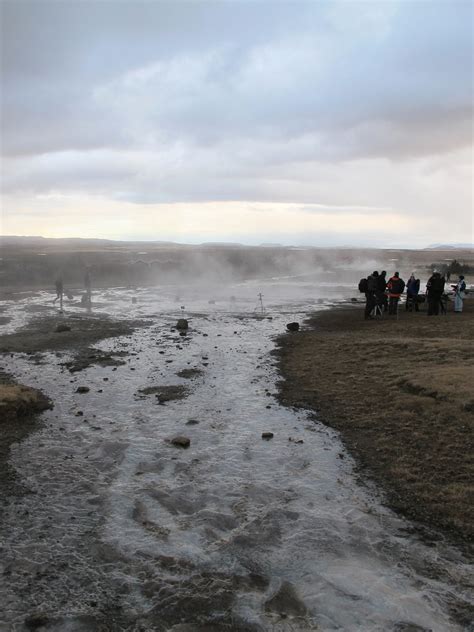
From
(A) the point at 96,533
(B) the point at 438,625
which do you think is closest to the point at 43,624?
A: (A) the point at 96,533

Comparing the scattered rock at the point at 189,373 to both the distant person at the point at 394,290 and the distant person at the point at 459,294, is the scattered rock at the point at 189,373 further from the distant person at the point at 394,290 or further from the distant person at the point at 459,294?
the distant person at the point at 459,294

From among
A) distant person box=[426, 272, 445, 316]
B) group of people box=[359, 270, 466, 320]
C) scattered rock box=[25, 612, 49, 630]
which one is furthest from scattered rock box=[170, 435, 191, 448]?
distant person box=[426, 272, 445, 316]

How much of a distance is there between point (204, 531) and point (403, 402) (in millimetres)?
6905

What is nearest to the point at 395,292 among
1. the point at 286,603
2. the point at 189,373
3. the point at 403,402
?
the point at 189,373

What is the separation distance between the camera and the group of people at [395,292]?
25.4 metres

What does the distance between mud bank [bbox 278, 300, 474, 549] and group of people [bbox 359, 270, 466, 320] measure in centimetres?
316

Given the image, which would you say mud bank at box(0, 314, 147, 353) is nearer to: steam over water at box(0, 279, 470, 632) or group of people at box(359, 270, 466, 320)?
steam over water at box(0, 279, 470, 632)

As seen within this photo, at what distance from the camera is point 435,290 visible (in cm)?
2556

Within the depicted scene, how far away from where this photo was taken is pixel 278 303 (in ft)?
121

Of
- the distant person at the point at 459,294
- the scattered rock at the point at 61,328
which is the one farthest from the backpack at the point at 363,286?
the scattered rock at the point at 61,328

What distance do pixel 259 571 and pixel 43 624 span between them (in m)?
2.74

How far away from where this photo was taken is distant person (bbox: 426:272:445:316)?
980 inches

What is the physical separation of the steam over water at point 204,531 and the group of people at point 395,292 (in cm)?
1407

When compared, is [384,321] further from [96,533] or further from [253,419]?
[96,533]
